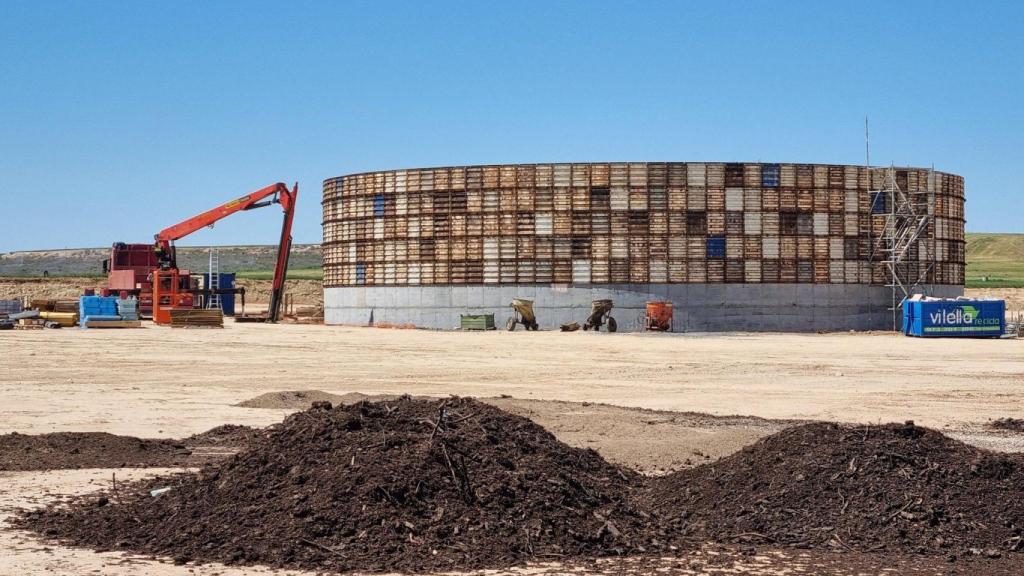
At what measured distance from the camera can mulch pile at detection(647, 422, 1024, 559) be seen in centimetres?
1130

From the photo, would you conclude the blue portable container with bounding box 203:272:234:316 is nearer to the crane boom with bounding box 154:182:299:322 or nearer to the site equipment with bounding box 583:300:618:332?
the crane boom with bounding box 154:182:299:322

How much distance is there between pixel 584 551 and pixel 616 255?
45.5 m

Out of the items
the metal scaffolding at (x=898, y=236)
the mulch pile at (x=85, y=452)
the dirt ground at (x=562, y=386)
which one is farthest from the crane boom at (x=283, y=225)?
the mulch pile at (x=85, y=452)

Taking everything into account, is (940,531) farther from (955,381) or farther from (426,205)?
(426,205)

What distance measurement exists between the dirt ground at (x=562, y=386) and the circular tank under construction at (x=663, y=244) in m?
6.83

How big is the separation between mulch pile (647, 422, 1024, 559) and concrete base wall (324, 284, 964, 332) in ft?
140

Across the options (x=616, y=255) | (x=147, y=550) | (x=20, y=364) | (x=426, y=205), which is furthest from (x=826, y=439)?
(x=426, y=205)

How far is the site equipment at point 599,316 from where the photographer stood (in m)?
53.8

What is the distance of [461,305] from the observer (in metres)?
57.6

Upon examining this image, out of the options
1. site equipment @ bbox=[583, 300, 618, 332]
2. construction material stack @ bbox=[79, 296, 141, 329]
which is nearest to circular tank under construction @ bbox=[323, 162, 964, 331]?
site equipment @ bbox=[583, 300, 618, 332]

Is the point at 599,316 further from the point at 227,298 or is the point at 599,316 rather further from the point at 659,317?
the point at 227,298

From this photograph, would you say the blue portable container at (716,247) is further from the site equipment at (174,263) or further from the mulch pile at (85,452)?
the mulch pile at (85,452)

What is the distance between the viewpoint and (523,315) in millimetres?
54969

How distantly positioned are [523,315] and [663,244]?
24.4 ft
